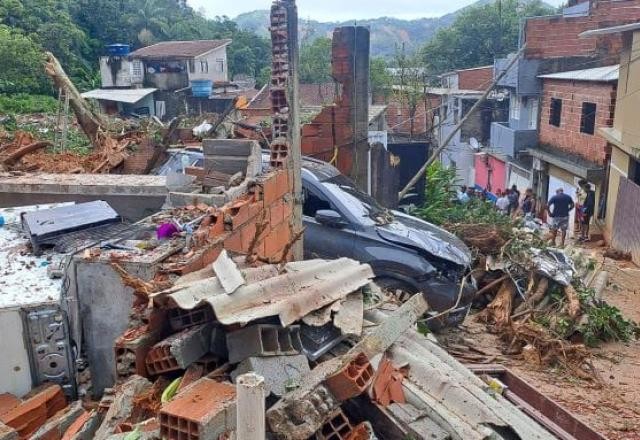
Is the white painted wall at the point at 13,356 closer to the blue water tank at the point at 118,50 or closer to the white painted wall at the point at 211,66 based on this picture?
the blue water tank at the point at 118,50

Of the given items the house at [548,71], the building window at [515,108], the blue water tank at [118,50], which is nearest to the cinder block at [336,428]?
the house at [548,71]

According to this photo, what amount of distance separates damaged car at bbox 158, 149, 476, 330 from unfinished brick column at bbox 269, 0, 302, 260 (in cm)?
72

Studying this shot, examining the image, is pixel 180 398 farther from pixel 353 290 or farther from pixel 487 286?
pixel 487 286

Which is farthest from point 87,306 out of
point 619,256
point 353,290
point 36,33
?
point 36,33

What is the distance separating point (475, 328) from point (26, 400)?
18.6 ft

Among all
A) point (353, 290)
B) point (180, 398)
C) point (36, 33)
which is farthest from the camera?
point (36, 33)

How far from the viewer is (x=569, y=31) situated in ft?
77.7

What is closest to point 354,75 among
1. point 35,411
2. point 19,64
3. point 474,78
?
point 35,411

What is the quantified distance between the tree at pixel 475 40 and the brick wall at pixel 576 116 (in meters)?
26.8

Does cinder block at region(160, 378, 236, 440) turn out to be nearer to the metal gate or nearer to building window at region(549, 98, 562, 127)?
the metal gate

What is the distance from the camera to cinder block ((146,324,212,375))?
3348 millimetres

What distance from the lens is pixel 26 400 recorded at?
3.78 metres

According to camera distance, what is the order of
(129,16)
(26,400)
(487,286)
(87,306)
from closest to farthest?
(26,400) < (87,306) < (487,286) < (129,16)

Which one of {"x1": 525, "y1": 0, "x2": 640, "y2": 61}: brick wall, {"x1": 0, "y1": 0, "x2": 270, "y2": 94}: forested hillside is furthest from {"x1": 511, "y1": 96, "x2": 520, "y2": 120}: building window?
{"x1": 0, "y1": 0, "x2": 270, "y2": 94}: forested hillside
